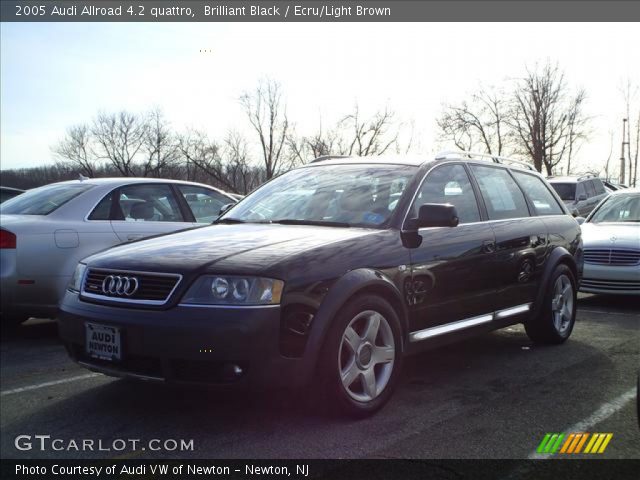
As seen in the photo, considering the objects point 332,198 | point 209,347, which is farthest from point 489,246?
point 209,347

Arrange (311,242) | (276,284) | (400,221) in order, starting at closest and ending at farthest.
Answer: (276,284) → (311,242) → (400,221)

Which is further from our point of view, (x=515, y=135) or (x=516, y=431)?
(x=515, y=135)

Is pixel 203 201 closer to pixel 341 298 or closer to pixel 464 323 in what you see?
pixel 464 323

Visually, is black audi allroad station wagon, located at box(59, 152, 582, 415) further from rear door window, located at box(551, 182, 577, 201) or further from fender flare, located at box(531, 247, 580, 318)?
rear door window, located at box(551, 182, 577, 201)

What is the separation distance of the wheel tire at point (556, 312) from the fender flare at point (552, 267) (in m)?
0.04

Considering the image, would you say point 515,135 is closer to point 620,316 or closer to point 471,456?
point 620,316

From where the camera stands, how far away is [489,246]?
4.88 metres

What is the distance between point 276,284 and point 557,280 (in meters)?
3.35

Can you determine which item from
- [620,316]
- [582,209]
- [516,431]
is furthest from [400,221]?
[582,209]

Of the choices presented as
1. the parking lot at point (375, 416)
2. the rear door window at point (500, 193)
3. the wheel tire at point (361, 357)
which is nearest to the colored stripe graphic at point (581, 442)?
the parking lot at point (375, 416)

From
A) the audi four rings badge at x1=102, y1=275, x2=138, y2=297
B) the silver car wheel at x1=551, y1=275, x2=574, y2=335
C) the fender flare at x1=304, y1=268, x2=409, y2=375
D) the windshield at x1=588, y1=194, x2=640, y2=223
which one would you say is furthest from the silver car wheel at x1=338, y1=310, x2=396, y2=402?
the windshield at x1=588, y1=194, x2=640, y2=223

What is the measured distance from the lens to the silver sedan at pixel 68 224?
A: 231 inches

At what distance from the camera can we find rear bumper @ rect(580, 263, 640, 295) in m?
7.89

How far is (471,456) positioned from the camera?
3.15 meters
